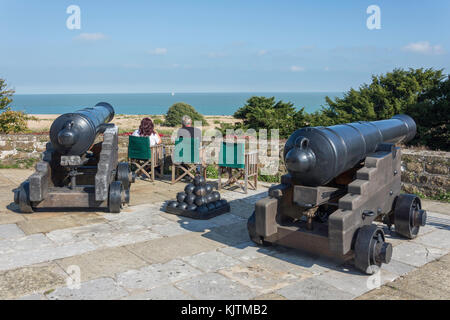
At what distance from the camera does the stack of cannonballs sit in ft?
19.9

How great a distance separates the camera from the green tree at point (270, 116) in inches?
484

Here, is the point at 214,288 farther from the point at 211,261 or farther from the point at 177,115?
the point at 177,115

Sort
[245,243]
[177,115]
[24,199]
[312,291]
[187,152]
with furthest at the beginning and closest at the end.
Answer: [177,115] < [187,152] < [24,199] < [245,243] < [312,291]

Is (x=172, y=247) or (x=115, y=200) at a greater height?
(x=115, y=200)

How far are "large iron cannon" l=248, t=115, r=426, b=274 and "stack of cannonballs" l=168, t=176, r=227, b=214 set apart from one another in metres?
1.48

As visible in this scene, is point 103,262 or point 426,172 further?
point 426,172

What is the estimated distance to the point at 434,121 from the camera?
9.77m

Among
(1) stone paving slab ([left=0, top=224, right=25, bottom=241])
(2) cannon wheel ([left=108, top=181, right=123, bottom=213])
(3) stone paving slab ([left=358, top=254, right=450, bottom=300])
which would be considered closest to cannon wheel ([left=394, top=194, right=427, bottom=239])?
(3) stone paving slab ([left=358, top=254, right=450, bottom=300])

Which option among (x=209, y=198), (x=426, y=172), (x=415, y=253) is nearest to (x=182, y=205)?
(x=209, y=198)

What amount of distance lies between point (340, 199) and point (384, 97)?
913 cm

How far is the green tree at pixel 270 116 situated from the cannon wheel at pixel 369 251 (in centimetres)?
818

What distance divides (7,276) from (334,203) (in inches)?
128

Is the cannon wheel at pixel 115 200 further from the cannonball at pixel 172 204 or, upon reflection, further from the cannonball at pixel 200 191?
the cannonball at pixel 200 191

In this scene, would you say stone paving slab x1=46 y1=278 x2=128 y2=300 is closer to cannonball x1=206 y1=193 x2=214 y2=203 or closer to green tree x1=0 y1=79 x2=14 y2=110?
cannonball x1=206 y1=193 x2=214 y2=203
